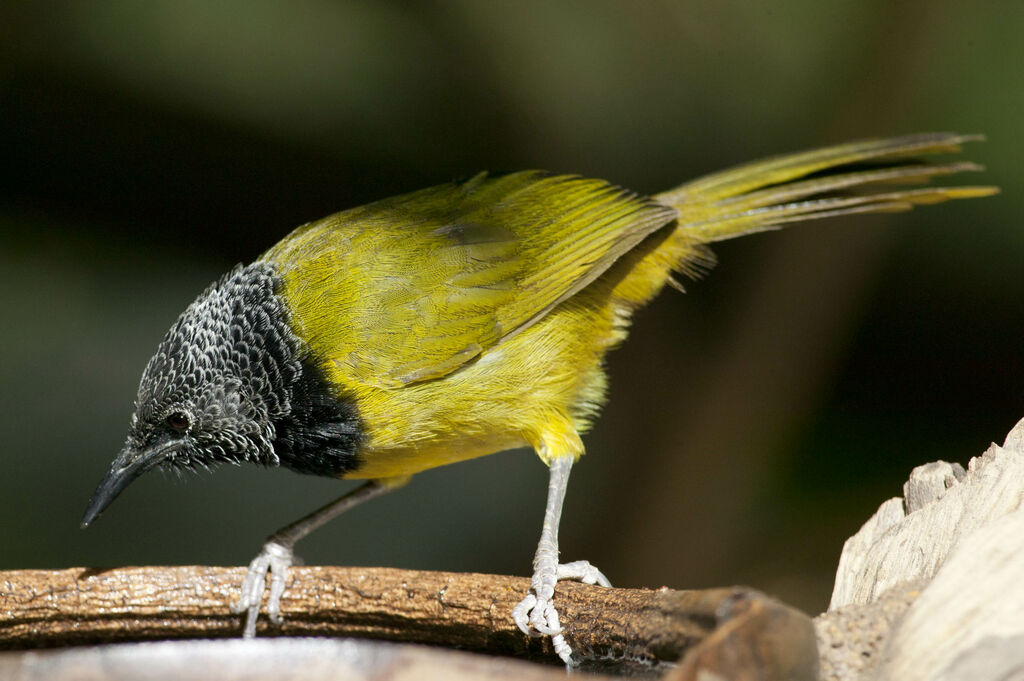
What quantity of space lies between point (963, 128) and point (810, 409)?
1.71 m

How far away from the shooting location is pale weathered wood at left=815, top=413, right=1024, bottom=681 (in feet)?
6.13

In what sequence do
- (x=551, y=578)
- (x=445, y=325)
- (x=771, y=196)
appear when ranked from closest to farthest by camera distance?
(x=551, y=578)
(x=445, y=325)
(x=771, y=196)

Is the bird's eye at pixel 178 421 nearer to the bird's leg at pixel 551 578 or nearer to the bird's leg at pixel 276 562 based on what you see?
the bird's leg at pixel 276 562

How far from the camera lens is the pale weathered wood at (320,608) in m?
2.55

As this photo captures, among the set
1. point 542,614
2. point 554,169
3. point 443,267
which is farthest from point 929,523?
point 554,169

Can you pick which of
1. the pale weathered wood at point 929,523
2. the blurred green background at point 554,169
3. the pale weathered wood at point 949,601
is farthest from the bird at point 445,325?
the blurred green background at point 554,169

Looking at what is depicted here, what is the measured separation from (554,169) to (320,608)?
3.44 m

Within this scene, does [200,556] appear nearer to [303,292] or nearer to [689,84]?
[303,292]

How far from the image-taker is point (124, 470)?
127 inches

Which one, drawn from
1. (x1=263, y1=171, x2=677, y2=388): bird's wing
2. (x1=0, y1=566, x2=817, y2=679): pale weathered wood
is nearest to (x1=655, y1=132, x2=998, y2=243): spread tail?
(x1=263, y1=171, x2=677, y2=388): bird's wing

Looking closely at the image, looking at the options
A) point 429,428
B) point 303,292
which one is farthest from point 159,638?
point 303,292

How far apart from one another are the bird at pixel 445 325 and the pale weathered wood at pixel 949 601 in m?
0.97

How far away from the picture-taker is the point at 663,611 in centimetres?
201

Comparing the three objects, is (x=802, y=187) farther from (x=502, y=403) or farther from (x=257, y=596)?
(x=257, y=596)
